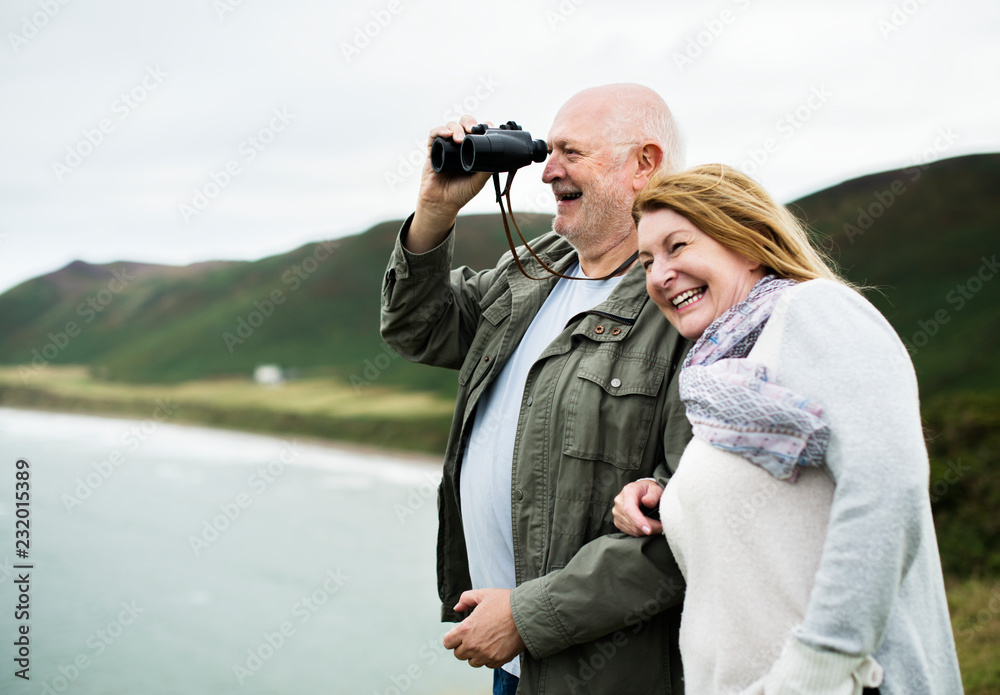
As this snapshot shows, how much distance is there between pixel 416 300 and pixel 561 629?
3.88 feet

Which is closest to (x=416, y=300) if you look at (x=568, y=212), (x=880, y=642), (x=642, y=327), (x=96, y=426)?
(x=568, y=212)

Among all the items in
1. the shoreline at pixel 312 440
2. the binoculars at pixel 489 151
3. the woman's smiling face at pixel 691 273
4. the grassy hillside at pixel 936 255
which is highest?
the binoculars at pixel 489 151

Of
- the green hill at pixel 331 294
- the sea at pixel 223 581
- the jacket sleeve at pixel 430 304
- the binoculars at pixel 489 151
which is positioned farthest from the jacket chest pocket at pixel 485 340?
the green hill at pixel 331 294

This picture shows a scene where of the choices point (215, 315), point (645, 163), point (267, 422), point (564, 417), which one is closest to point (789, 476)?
point (564, 417)

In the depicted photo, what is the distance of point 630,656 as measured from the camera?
179 centimetres

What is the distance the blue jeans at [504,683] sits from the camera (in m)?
2.19

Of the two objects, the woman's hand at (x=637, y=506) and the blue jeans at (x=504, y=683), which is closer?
the woman's hand at (x=637, y=506)

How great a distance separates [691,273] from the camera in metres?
1.56

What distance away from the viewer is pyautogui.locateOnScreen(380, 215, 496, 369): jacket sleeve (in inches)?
94.9

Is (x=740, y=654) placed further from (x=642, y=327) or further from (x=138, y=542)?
(x=138, y=542)

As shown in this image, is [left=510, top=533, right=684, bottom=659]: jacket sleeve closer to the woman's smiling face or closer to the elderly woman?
the elderly woman

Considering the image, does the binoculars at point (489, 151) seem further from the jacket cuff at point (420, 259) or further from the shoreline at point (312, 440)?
the shoreline at point (312, 440)

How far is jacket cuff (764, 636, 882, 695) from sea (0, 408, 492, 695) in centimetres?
363

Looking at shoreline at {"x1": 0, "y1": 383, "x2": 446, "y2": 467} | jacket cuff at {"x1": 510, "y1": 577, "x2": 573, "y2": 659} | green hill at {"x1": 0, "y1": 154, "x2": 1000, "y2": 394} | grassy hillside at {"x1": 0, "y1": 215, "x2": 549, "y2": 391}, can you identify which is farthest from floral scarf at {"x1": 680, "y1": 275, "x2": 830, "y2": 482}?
grassy hillside at {"x1": 0, "y1": 215, "x2": 549, "y2": 391}
